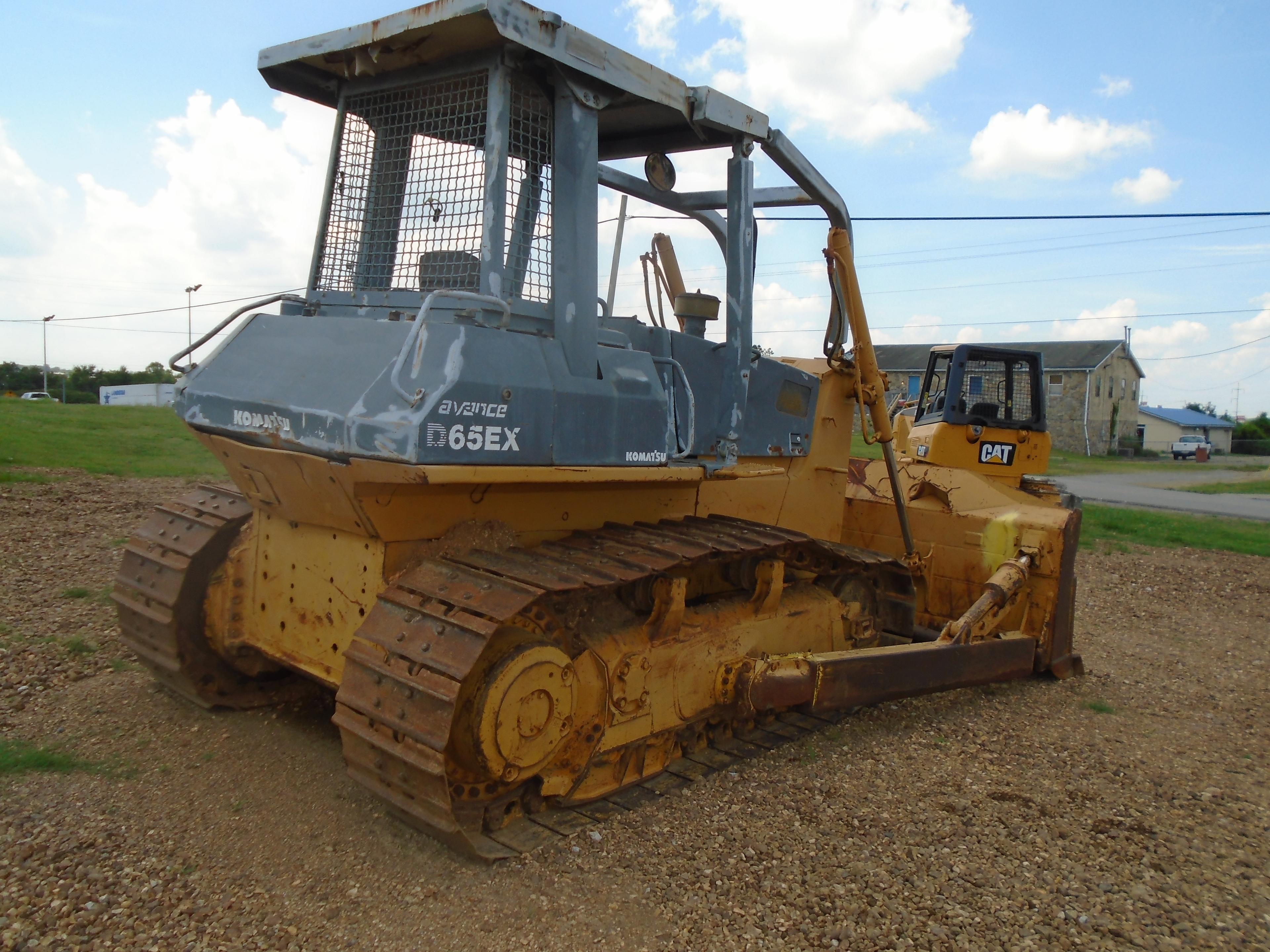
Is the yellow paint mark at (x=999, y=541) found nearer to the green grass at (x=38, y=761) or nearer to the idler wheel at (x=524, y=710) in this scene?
the idler wheel at (x=524, y=710)

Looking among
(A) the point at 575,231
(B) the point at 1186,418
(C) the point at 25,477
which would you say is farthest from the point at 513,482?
(B) the point at 1186,418

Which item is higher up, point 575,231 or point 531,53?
point 531,53

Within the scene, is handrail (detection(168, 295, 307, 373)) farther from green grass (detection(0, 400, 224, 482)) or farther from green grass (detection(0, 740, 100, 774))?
green grass (detection(0, 400, 224, 482))

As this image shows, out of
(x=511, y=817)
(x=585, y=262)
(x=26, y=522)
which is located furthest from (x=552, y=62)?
(x=26, y=522)

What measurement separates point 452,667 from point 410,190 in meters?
2.18

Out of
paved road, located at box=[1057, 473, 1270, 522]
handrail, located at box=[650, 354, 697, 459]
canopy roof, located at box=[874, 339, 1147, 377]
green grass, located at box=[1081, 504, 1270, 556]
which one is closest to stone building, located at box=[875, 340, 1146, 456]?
canopy roof, located at box=[874, 339, 1147, 377]

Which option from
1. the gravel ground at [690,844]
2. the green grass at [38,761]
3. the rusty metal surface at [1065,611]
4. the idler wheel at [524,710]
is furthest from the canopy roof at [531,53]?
the rusty metal surface at [1065,611]

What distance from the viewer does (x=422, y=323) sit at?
339 centimetres

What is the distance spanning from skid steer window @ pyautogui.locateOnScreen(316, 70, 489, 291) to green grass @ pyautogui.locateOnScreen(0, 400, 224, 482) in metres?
7.49

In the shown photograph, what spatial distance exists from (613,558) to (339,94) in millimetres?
2499

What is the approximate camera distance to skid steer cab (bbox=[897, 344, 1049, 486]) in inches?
334

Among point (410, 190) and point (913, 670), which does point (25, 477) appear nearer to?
point (410, 190)

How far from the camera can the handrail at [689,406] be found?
169 inches

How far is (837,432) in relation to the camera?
591 cm
